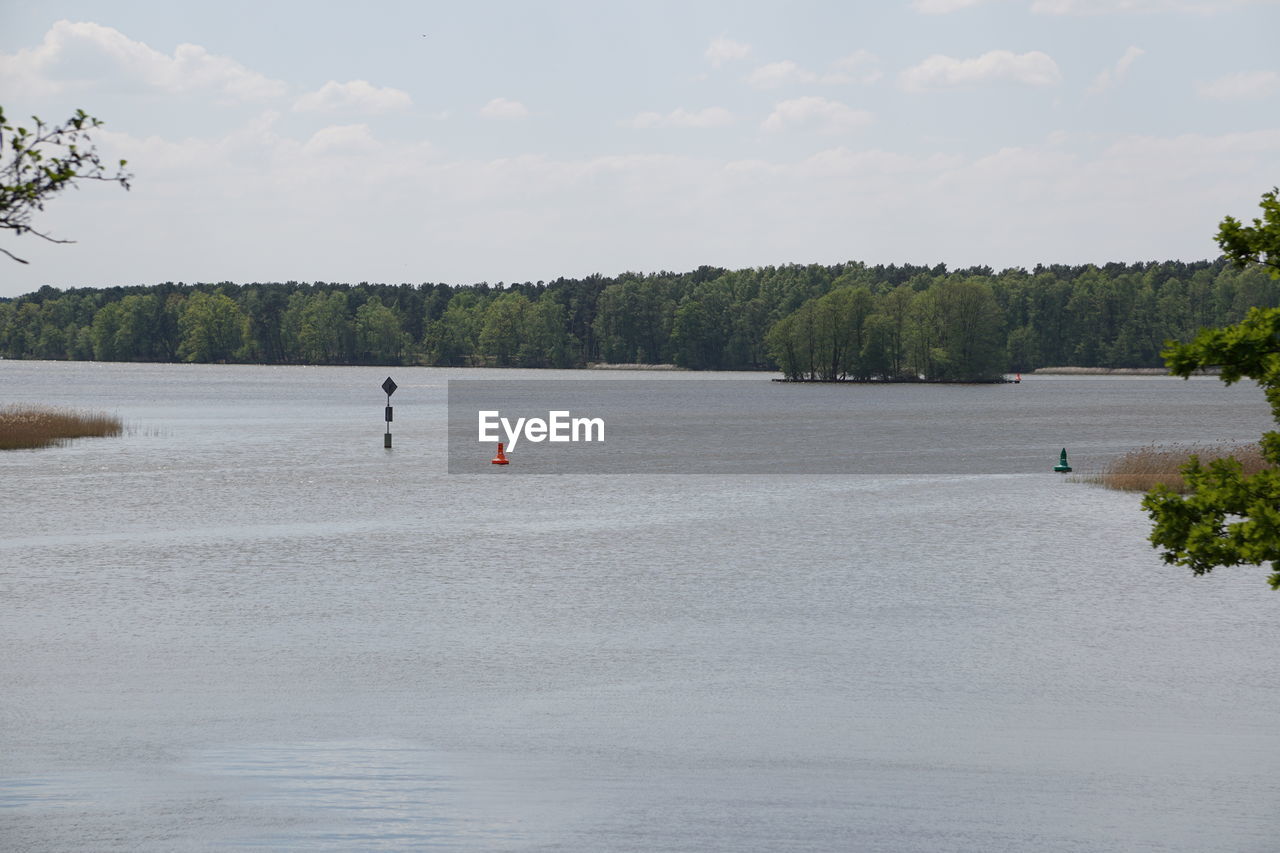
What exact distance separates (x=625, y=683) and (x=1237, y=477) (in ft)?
24.0

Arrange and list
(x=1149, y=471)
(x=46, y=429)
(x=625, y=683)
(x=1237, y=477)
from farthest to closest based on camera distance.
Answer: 1. (x=46, y=429)
2. (x=1149, y=471)
3. (x=625, y=683)
4. (x=1237, y=477)

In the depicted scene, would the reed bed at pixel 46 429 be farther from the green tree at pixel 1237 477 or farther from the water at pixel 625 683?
the green tree at pixel 1237 477

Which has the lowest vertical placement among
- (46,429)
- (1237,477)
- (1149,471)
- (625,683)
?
(625,683)

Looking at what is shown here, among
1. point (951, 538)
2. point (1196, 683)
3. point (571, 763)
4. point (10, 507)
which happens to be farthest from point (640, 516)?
point (571, 763)

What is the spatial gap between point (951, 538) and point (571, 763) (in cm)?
2066

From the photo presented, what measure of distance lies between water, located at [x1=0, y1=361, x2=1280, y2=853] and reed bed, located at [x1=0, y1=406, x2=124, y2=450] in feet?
88.9

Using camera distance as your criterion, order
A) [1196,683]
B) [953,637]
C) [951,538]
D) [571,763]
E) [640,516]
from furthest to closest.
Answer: [640,516]
[951,538]
[953,637]
[1196,683]
[571,763]

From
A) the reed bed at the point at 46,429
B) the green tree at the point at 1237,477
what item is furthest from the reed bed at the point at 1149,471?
the reed bed at the point at 46,429

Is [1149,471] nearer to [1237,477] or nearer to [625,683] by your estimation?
[625,683]

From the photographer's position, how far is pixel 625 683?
56.3 feet

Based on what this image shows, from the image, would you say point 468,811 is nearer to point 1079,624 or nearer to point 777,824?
point 777,824

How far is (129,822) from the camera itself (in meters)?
11.4

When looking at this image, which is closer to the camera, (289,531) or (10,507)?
(289,531)

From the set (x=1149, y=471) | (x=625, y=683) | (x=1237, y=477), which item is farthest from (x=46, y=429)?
(x=1237, y=477)
